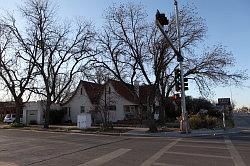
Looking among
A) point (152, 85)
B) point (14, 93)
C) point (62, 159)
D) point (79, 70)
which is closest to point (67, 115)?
point (14, 93)

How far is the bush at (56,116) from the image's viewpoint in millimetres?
51281

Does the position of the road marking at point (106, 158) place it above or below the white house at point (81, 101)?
below

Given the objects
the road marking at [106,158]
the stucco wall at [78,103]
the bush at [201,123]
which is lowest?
the road marking at [106,158]

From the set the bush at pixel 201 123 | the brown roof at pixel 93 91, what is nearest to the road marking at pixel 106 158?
the bush at pixel 201 123

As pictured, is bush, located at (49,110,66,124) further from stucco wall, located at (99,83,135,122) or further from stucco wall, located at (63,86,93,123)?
stucco wall, located at (99,83,135,122)

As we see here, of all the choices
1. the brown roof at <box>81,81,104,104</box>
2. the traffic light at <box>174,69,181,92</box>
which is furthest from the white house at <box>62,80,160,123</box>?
the traffic light at <box>174,69,181,92</box>

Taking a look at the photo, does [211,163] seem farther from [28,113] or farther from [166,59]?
[28,113]

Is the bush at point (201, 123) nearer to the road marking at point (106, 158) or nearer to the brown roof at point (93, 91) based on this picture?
the road marking at point (106, 158)

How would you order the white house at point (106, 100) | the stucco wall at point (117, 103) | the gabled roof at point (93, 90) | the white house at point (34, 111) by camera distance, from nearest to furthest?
1. the gabled roof at point (93, 90)
2. the white house at point (106, 100)
3. the stucco wall at point (117, 103)
4. the white house at point (34, 111)

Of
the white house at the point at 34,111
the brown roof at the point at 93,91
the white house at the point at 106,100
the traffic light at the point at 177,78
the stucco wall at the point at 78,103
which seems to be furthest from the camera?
the white house at the point at 34,111

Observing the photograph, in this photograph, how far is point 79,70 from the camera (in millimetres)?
41250

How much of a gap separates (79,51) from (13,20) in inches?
372

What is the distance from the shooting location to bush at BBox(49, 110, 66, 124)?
51281mm

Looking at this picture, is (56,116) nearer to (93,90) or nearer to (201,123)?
(93,90)
